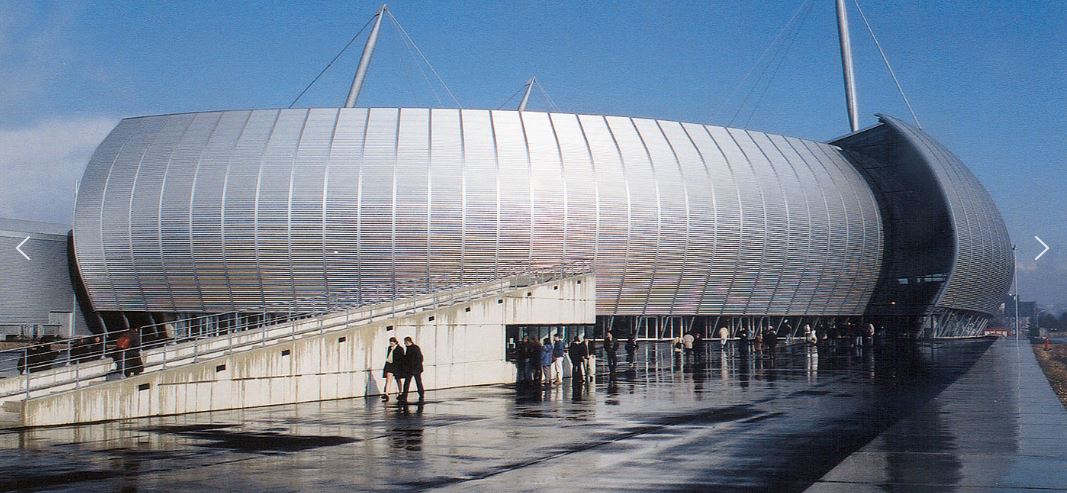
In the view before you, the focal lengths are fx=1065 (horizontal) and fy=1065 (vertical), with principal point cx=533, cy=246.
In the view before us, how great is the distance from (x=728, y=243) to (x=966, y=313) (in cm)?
2843

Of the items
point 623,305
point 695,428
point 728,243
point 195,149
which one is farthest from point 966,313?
point 695,428

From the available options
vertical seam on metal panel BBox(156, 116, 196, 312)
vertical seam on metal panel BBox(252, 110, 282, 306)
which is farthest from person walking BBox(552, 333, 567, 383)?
vertical seam on metal panel BBox(156, 116, 196, 312)

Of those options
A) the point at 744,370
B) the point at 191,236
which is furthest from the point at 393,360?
the point at 191,236

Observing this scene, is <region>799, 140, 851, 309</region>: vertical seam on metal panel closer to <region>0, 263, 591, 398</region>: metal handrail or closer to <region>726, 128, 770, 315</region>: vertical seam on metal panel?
<region>726, 128, 770, 315</region>: vertical seam on metal panel

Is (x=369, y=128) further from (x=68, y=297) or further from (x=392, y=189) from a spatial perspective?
(x=68, y=297)

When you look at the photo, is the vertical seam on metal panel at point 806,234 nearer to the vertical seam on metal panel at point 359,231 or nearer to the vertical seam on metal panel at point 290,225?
the vertical seam on metal panel at point 359,231

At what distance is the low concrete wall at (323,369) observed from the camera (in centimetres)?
1795

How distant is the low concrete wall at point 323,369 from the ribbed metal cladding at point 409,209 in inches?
585

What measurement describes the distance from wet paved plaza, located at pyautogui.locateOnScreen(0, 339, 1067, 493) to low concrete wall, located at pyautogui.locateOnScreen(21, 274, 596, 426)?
705mm

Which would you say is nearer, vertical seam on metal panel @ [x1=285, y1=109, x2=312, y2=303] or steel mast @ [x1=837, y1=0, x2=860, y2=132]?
vertical seam on metal panel @ [x1=285, y1=109, x2=312, y2=303]

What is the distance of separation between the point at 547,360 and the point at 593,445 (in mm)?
13918

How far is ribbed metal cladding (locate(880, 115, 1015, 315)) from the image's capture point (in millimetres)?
65000

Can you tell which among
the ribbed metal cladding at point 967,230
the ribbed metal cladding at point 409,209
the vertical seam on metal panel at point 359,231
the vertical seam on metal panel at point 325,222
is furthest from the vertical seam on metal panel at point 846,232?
the vertical seam on metal panel at point 325,222

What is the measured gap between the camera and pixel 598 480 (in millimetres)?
10688
